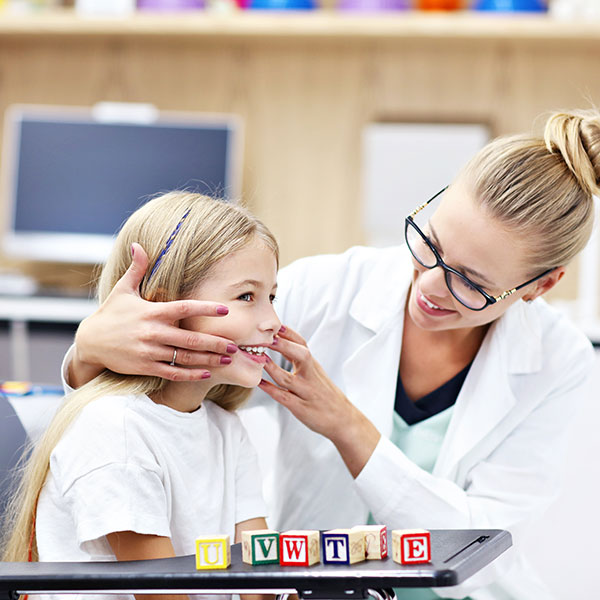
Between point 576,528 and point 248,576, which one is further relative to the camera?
point 576,528

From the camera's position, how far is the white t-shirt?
1.02 metres

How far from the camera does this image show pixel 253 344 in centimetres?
116

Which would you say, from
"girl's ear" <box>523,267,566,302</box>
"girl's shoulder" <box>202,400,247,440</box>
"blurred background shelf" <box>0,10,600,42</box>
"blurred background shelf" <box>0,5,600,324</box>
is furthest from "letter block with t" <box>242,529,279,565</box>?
"blurred background shelf" <box>0,10,600,42</box>

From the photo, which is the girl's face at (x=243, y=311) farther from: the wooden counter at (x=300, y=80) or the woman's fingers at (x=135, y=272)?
the wooden counter at (x=300, y=80)

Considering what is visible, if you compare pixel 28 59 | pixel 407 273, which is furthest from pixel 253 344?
pixel 28 59

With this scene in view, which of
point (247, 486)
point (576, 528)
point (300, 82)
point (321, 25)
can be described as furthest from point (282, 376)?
point (300, 82)

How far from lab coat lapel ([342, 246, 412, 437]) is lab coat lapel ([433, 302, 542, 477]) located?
0.37 ft

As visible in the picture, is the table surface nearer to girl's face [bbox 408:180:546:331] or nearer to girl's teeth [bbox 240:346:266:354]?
girl's teeth [bbox 240:346:266:354]

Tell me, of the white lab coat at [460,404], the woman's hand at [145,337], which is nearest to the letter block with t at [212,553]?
the woman's hand at [145,337]

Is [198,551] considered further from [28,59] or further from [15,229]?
[28,59]

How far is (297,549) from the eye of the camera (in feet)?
2.90

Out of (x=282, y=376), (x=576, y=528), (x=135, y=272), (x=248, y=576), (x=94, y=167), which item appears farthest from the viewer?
(x=94, y=167)

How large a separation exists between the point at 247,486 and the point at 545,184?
61 centimetres

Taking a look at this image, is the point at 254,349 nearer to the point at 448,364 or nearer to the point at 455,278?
the point at 455,278
